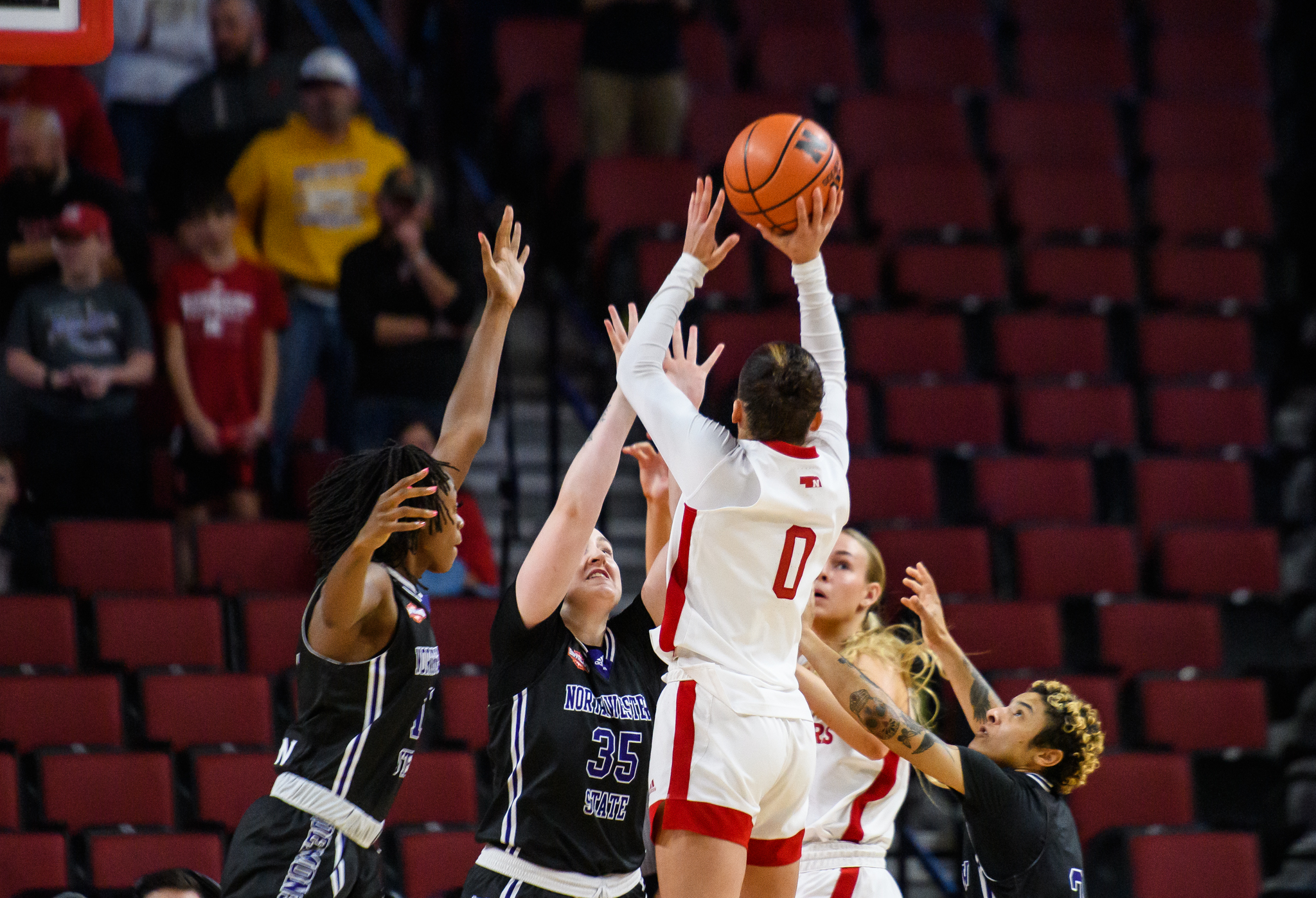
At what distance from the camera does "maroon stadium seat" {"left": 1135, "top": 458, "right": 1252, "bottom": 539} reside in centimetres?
859

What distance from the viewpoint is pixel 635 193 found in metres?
9.06

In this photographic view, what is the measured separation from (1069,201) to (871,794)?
19.8 ft

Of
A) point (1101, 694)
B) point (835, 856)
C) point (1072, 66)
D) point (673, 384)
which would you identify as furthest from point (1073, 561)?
point (673, 384)

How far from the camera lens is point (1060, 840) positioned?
14.3 ft

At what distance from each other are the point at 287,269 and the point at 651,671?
16.0 ft

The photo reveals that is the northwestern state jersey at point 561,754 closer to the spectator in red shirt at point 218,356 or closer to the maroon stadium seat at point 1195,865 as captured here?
the maroon stadium seat at point 1195,865

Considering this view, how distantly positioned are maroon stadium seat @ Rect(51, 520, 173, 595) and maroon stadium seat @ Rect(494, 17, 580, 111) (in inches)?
154

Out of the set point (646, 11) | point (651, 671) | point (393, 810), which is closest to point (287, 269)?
point (646, 11)

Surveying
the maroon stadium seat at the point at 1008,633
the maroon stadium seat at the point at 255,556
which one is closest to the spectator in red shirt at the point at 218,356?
the maroon stadium seat at the point at 255,556

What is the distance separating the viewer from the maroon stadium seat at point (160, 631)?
673 centimetres

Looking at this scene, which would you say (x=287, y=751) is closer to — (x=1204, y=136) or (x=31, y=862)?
(x=31, y=862)

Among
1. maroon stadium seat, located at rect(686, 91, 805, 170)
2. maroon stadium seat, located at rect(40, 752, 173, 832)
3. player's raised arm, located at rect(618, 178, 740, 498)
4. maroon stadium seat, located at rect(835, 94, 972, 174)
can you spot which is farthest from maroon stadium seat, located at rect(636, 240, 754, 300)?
player's raised arm, located at rect(618, 178, 740, 498)

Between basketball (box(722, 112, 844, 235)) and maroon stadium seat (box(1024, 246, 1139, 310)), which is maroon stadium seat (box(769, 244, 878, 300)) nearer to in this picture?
maroon stadium seat (box(1024, 246, 1139, 310))

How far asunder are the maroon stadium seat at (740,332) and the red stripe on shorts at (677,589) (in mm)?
4474
